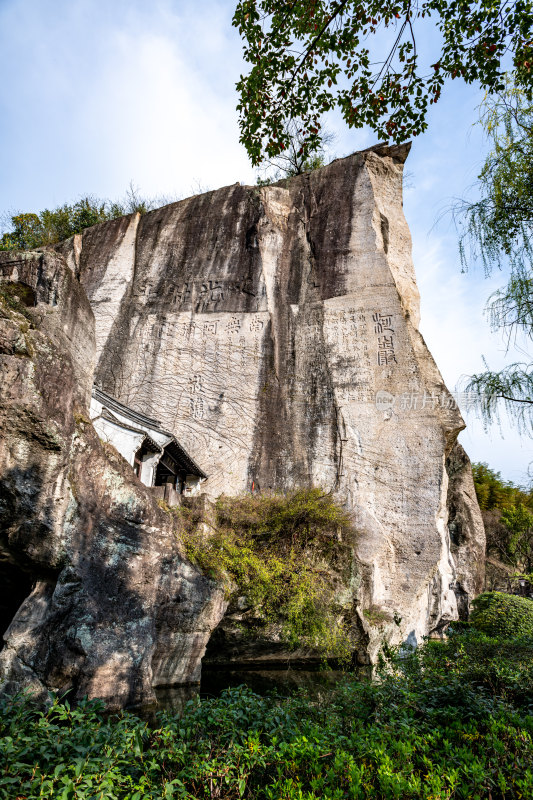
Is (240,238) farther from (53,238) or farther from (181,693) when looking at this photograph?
(181,693)

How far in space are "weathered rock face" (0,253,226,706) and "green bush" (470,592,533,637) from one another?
546 cm

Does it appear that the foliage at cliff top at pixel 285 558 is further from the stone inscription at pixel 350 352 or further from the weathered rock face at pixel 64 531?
the stone inscription at pixel 350 352

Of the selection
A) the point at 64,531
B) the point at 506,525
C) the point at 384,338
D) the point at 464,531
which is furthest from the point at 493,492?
the point at 64,531

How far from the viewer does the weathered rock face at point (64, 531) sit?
6.00 m

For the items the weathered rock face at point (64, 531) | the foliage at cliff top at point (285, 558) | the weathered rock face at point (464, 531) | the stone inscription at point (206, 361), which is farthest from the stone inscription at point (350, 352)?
the weathered rock face at point (64, 531)

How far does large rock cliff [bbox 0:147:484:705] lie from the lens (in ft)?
20.4

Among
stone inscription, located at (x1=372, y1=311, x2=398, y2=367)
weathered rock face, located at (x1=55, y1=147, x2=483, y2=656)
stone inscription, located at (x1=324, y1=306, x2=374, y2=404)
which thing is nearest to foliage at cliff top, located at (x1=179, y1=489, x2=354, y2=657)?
weathered rock face, located at (x1=55, y1=147, x2=483, y2=656)

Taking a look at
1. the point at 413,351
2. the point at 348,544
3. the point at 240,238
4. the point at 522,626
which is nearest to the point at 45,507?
the point at 348,544

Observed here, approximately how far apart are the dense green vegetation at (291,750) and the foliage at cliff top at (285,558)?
4.59 m

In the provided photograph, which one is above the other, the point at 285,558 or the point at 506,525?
the point at 506,525

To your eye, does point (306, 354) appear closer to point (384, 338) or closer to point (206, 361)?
point (384, 338)

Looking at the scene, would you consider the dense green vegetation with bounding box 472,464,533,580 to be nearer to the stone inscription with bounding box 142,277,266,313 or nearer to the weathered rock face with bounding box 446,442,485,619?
the weathered rock face with bounding box 446,442,485,619

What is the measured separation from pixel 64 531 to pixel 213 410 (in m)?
8.13

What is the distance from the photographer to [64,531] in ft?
20.9
